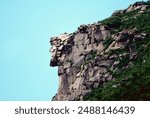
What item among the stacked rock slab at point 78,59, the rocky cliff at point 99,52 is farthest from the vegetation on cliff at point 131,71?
the stacked rock slab at point 78,59

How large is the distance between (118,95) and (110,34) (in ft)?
121

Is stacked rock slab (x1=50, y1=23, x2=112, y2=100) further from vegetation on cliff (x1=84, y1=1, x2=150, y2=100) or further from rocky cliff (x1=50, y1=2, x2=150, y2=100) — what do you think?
vegetation on cliff (x1=84, y1=1, x2=150, y2=100)

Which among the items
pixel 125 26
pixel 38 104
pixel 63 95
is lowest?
pixel 63 95

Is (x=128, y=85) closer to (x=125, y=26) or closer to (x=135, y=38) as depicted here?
(x=135, y=38)

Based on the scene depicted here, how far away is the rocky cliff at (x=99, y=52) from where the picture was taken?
2948 inches

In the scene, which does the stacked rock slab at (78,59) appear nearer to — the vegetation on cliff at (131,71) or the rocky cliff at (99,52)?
the rocky cliff at (99,52)

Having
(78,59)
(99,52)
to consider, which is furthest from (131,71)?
(78,59)

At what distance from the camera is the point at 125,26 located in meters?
86.9

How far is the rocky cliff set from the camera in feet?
246

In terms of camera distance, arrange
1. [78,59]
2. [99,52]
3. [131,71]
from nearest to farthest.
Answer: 1. [131,71]
2. [99,52]
3. [78,59]

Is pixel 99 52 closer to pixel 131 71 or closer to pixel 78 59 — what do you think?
pixel 78 59

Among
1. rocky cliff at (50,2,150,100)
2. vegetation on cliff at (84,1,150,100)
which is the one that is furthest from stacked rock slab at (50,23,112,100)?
vegetation on cliff at (84,1,150,100)

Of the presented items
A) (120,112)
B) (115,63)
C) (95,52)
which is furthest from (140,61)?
(120,112)

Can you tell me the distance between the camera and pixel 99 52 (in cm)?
8319
